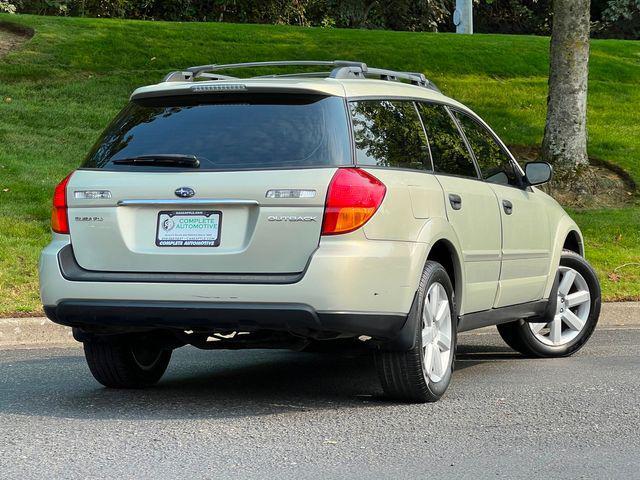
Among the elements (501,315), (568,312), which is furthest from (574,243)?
(501,315)

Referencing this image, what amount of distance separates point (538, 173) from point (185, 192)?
2.77 m

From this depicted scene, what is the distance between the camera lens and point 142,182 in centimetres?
595

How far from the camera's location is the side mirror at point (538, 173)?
758 centimetres

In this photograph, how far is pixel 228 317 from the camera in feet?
18.8

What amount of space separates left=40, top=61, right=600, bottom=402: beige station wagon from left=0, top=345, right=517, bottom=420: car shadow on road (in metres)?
0.30

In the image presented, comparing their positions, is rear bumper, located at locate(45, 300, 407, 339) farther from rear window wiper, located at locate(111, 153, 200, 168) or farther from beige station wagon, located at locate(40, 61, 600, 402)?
rear window wiper, located at locate(111, 153, 200, 168)

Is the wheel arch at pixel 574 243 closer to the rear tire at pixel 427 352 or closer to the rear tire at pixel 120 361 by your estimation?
the rear tire at pixel 427 352

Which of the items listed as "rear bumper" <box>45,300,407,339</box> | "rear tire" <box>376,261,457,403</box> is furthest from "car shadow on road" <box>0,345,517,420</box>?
"rear bumper" <box>45,300,407,339</box>

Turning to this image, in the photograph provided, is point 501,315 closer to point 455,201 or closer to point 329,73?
point 455,201

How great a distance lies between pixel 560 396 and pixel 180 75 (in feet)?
9.46

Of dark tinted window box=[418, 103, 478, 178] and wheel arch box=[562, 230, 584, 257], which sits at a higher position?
dark tinted window box=[418, 103, 478, 178]

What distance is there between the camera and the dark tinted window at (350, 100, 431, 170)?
604 centimetres

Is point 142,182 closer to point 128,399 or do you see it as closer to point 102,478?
point 128,399

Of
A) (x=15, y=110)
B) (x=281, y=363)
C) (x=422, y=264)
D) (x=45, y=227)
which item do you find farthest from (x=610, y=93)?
(x=422, y=264)
